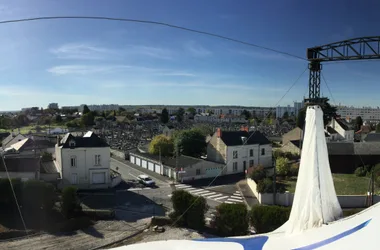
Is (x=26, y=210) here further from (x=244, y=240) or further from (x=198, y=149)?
(x=198, y=149)

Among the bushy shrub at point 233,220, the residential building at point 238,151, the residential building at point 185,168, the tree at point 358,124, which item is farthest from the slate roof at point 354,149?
the tree at point 358,124

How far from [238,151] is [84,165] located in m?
13.0

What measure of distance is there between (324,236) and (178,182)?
1736 cm

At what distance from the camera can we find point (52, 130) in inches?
2191

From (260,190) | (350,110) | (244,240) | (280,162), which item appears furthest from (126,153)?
(350,110)

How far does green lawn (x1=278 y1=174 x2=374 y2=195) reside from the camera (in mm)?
18055

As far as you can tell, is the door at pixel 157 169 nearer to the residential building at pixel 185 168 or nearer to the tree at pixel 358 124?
the residential building at pixel 185 168

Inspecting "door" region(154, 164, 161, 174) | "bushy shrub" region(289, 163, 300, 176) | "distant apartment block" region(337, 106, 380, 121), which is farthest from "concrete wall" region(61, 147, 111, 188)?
"distant apartment block" region(337, 106, 380, 121)

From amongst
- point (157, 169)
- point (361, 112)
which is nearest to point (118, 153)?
point (157, 169)

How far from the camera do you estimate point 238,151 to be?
26016 millimetres

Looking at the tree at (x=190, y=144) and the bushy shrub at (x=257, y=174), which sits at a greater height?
the tree at (x=190, y=144)

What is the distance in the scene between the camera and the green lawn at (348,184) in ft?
59.2

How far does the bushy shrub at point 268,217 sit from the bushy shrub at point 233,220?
39 centimetres

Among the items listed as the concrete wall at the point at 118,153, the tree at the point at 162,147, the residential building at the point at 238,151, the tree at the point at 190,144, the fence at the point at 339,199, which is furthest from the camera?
the concrete wall at the point at 118,153
